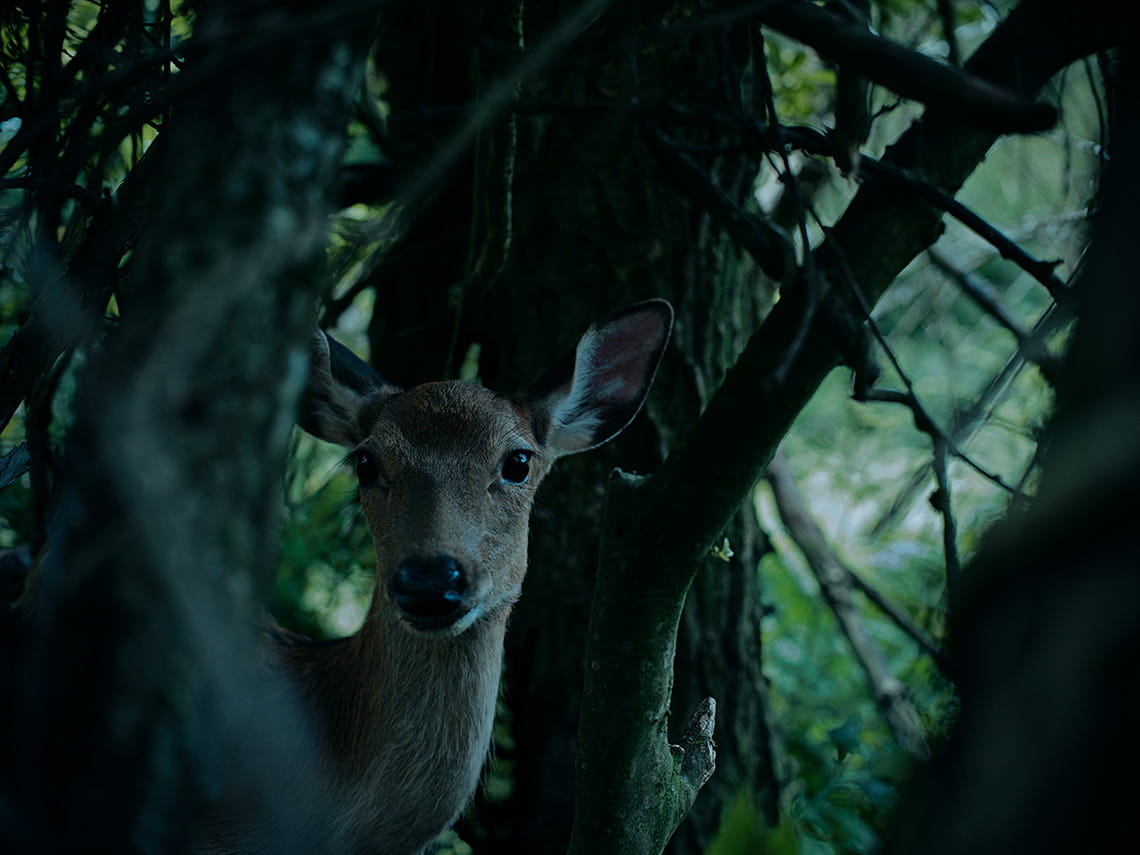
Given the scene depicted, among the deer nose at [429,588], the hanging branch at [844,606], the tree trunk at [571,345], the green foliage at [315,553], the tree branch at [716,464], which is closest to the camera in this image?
the tree branch at [716,464]

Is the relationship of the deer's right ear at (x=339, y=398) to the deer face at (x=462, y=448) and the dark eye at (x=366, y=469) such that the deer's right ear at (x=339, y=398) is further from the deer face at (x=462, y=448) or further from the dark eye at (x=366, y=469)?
the dark eye at (x=366, y=469)

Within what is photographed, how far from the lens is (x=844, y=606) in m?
4.96

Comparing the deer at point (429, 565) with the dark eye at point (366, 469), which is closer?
the deer at point (429, 565)

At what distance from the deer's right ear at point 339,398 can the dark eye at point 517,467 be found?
0.67 m

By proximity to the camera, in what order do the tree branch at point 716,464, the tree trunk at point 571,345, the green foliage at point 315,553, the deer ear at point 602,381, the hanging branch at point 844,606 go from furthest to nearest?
the green foliage at point 315,553
the hanging branch at point 844,606
the tree trunk at point 571,345
the deer ear at point 602,381
the tree branch at point 716,464

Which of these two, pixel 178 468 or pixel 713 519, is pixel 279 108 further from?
pixel 713 519

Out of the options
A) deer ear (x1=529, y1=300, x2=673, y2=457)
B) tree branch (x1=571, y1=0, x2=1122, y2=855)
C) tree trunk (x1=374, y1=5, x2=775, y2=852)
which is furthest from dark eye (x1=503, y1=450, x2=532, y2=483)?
tree branch (x1=571, y1=0, x2=1122, y2=855)

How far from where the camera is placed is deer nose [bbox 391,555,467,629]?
276 cm

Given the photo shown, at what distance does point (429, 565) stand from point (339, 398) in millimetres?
1177

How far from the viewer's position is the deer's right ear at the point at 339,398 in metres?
3.62

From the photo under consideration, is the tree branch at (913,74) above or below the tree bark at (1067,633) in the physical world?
above

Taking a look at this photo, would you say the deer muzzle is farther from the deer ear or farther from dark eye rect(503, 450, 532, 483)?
the deer ear

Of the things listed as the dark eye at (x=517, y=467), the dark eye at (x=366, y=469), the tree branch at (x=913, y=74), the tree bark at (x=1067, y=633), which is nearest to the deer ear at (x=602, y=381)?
the dark eye at (x=517, y=467)

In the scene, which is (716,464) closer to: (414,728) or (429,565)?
(429,565)
